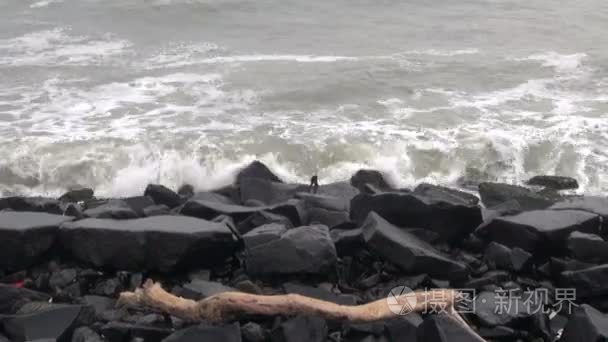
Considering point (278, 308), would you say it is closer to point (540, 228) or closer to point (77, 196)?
point (540, 228)

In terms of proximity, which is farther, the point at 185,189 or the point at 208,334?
the point at 185,189

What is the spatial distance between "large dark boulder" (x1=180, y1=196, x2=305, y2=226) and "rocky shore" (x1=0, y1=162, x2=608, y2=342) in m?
0.01

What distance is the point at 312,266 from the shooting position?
445cm

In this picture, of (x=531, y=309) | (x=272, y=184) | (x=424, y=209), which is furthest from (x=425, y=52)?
(x=531, y=309)

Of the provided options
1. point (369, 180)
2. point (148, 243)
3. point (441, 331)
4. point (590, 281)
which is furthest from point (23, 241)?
point (590, 281)

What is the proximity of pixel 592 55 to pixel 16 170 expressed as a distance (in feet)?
42.4

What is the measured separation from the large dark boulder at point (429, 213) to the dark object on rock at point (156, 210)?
2.05 metres

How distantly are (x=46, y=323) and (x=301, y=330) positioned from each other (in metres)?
1.70

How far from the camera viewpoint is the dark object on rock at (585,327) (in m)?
3.72

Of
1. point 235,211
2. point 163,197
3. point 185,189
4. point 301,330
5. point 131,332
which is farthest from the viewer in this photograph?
point 185,189

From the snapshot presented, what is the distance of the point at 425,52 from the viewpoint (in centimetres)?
1466

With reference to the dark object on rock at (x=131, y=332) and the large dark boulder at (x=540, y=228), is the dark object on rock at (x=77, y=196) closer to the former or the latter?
the dark object on rock at (x=131, y=332)

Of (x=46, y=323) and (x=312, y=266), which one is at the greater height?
(x=312, y=266)

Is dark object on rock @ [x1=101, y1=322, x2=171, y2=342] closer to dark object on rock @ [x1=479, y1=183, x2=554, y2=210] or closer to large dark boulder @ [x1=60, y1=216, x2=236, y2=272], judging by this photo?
large dark boulder @ [x1=60, y1=216, x2=236, y2=272]
